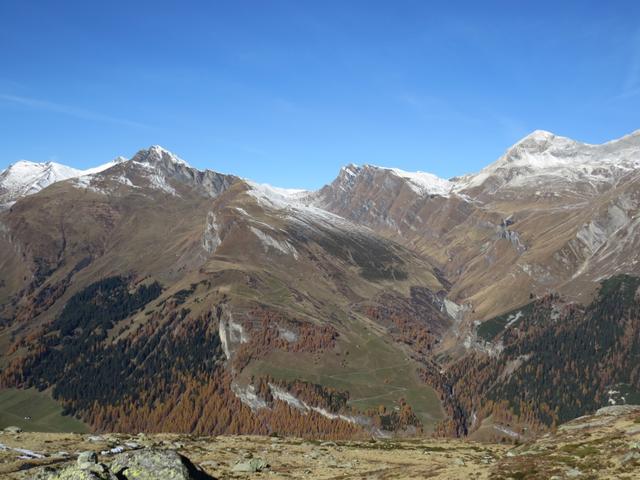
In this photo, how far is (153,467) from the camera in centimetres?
5072

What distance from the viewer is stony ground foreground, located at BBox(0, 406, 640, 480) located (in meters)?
60.3

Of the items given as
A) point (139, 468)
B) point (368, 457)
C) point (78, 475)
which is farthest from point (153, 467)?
point (368, 457)

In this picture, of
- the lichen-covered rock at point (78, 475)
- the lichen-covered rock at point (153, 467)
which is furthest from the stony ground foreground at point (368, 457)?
the lichen-covered rock at point (153, 467)

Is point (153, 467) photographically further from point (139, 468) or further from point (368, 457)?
point (368, 457)

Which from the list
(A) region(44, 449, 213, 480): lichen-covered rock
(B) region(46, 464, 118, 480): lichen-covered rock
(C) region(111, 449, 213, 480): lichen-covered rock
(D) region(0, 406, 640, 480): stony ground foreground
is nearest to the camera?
(B) region(46, 464, 118, 480): lichen-covered rock

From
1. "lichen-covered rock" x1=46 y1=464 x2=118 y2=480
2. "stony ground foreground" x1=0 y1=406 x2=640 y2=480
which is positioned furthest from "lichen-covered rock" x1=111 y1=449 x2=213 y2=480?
"stony ground foreground" x1=0 y1=406 x2=640 y2=480

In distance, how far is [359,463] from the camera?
9306 centimetres

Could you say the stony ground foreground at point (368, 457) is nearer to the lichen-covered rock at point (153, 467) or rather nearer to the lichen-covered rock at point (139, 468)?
the lichen-covered rock at point (139, 468)

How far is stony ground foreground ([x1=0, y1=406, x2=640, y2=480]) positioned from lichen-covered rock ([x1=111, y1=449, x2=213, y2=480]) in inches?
94.1

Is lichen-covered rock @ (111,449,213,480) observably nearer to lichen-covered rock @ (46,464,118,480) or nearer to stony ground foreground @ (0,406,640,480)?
lichen-covered rock @ (46,464,118,480)

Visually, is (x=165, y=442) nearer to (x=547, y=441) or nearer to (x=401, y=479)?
(x=401, y=479)

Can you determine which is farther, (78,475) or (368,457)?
(368,457)

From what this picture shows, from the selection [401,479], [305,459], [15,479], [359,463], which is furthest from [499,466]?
[15,479]

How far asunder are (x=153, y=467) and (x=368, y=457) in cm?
5992
